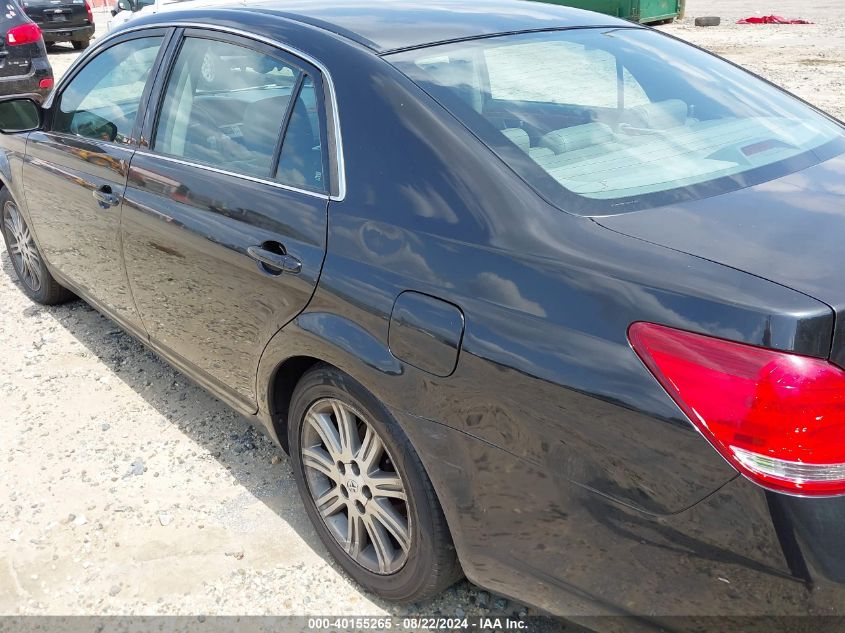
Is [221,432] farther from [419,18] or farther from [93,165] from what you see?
[419,18]

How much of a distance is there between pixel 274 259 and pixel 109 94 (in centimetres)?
169

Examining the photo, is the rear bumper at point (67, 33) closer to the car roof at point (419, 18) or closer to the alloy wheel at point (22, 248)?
the alloy wheel at point (22, 248)

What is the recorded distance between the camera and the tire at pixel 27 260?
4.62 m

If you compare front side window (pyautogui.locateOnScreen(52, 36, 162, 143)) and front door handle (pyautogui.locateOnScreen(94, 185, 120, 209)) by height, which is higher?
front side window (pyautogui.locateOnScreen(52, 36, 162, 143))

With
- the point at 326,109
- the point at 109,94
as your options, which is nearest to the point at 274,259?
→ the point at 326,109

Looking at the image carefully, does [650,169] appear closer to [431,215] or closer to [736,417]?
[431,215]

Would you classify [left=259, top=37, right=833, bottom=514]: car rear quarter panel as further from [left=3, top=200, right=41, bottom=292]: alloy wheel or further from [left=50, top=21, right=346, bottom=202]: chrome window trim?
[left=3, top=200, right=41, bottom=292]: alloy wheel

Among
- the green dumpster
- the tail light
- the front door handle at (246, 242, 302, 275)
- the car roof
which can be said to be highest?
the car roof

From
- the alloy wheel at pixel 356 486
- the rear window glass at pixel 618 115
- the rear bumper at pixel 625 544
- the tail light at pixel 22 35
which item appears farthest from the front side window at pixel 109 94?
the tail light at pixel 22 35

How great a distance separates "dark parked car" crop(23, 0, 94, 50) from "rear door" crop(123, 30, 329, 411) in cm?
1528

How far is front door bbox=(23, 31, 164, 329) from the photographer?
328cm

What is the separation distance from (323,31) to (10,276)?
3.85 m

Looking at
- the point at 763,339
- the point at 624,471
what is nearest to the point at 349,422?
the point at 624,471

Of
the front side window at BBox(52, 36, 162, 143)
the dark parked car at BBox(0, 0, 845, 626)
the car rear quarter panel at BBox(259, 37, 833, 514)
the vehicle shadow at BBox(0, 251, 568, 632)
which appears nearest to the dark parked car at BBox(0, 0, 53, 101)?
the vehicle shadow at BBox(0, 251, 568, 632)
